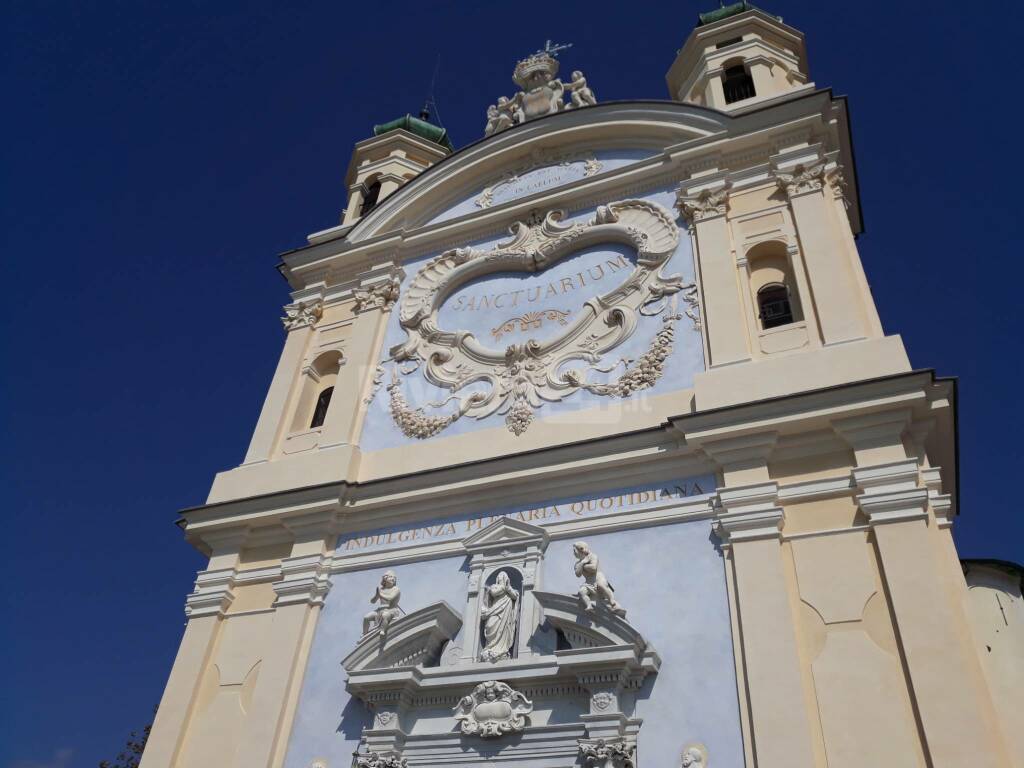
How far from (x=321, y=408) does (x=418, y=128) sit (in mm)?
9295

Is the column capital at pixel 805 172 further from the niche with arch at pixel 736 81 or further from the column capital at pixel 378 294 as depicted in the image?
the column capital at pixel 378 294

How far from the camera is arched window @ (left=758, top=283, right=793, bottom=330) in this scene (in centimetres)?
1155

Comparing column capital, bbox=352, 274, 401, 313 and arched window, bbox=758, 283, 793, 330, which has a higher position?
column capital, bbox=352, 274, 401, 313

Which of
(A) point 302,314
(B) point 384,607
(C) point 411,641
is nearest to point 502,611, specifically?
(C) point 411,641

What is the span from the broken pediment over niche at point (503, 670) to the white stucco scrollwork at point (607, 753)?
0.04m

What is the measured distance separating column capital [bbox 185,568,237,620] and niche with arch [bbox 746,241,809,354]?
26.4 ft

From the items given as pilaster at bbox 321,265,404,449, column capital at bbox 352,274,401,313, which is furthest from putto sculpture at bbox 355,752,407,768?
column capital at bbox 352,274,401,313

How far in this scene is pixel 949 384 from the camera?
9.26 metres

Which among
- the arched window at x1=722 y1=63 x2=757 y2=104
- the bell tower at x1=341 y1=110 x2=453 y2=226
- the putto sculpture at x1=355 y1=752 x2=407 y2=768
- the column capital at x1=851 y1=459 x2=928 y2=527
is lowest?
the putto sculpture at x1=355 y1=752 x2=407 y2=768

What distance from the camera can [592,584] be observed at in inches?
375

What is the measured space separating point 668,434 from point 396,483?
12.6ft

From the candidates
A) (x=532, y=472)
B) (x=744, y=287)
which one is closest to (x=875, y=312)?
(x=744, y=287)

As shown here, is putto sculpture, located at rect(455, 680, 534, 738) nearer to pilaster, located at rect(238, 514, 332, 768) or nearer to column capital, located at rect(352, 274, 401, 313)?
pilaster, located at rect(238, 514, 332, 768)

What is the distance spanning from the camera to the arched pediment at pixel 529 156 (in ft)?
48.3
